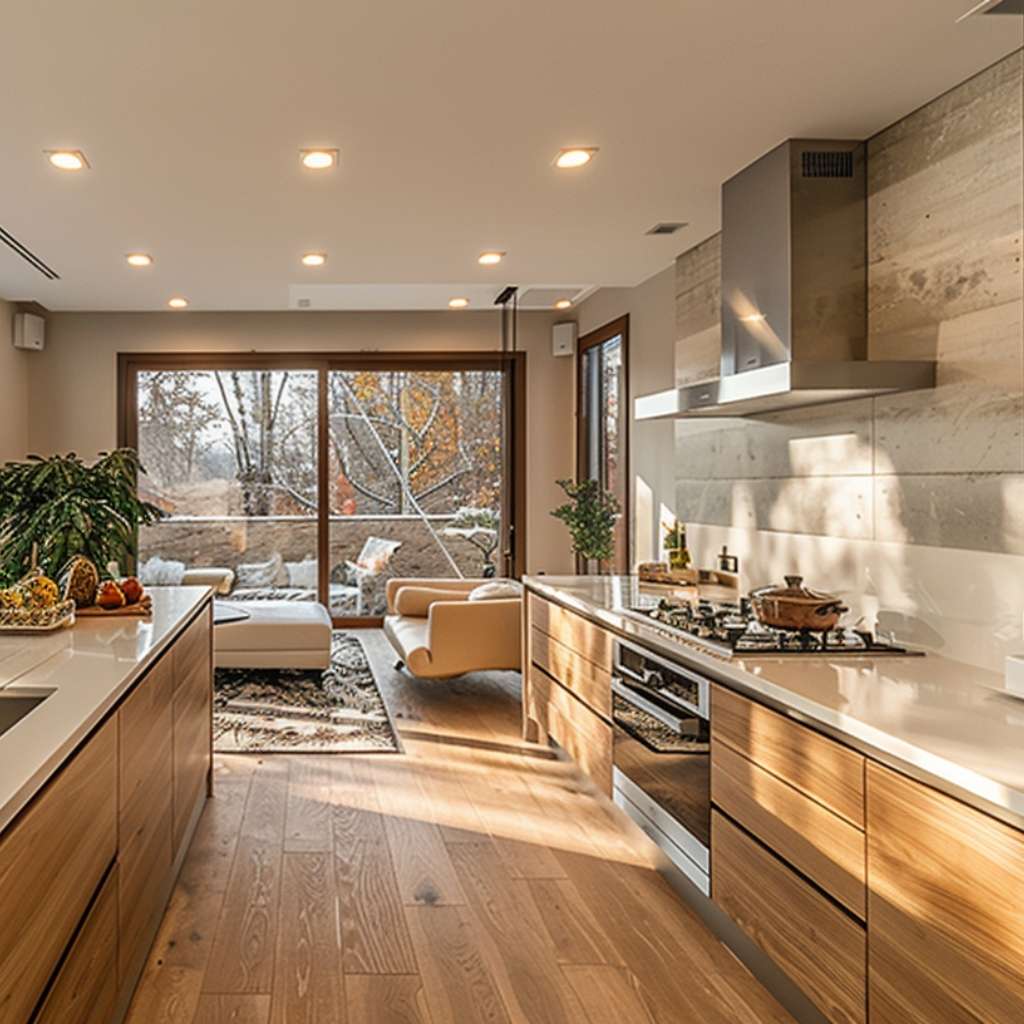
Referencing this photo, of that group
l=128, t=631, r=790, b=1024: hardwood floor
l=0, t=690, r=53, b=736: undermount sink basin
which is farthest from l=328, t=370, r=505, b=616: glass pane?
l=0, t=690, r=53, b=736: undermount sink basin

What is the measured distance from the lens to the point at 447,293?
7398 mm

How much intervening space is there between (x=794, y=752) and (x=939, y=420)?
4.00ft

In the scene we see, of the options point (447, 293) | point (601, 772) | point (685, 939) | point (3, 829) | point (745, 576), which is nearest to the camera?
point (3, 829)

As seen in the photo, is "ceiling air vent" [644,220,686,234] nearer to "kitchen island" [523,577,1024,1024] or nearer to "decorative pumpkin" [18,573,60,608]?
"kitchen island" [523,577,1024,1024]

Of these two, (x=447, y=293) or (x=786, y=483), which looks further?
(x=447, y=293)

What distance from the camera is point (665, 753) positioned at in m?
2.85

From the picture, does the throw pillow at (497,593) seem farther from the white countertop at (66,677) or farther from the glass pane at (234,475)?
the glass pane at (234,475)

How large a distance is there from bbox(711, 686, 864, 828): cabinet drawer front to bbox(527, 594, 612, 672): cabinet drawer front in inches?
38.2

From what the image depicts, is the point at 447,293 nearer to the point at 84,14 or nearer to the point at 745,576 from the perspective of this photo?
the point at 745,576

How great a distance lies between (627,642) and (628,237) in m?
2.37

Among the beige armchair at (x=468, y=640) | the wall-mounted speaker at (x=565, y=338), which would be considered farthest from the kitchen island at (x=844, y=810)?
the wall-mounted speaker at (x=565, y=338)

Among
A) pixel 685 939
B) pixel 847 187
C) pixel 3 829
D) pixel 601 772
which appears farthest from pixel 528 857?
pixel 847 187

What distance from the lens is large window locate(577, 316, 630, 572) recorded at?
22.0 ft

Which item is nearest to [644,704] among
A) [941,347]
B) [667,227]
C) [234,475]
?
[941,347]
